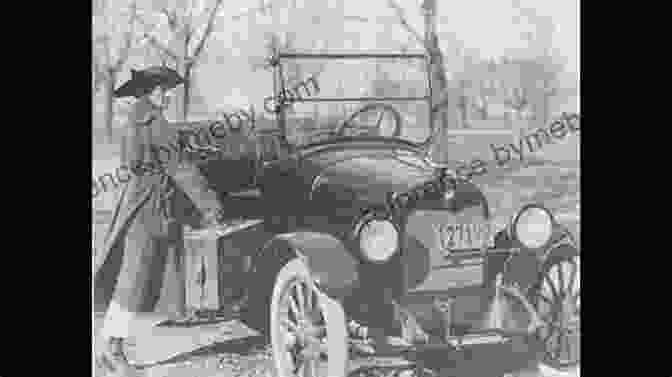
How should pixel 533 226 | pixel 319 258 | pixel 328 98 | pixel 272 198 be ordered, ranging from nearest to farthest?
pixel 319 258
pixel 272 198
pixel 328 98
pixel 533 226

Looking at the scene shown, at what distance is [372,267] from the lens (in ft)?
14.5

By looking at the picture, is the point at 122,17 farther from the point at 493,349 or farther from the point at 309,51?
the point at 493,349

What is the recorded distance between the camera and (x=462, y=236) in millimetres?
4613

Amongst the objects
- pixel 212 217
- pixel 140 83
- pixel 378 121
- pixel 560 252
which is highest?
pixel 140 83

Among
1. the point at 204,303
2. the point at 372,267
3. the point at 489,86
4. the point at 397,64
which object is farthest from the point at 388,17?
the point at 204,303

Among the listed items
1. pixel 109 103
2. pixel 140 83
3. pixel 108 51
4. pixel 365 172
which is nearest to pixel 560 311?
pixel 365 172

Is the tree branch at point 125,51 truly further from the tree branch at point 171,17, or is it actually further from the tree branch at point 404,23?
the tree branch at point 404,23

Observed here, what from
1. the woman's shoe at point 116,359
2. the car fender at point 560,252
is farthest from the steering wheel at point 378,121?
the woman's shoe at point 116,359

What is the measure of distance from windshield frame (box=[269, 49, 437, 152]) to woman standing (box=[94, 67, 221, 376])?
0.52 metres

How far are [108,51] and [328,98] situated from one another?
1.22 meters

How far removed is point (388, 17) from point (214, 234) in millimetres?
1539

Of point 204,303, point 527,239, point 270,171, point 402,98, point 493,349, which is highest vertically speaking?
point 402,98

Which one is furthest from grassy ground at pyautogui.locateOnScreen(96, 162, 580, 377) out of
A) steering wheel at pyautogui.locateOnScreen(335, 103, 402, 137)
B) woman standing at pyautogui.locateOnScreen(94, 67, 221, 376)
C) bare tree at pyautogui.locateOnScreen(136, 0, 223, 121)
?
steering wheel at pyautogui.locateOnScreen(335, 103, 402, 137)

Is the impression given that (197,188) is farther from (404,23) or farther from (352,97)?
(404,23)
